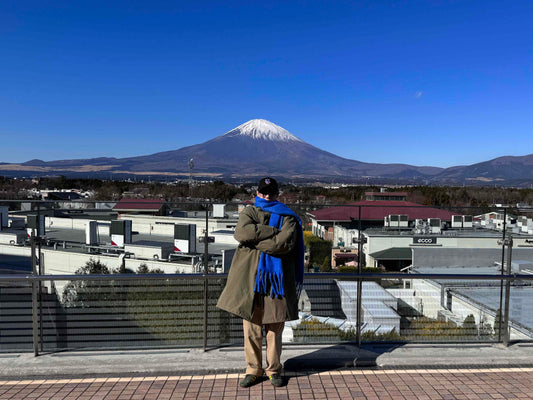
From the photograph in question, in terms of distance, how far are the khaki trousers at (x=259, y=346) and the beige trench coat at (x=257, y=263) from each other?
9 cm

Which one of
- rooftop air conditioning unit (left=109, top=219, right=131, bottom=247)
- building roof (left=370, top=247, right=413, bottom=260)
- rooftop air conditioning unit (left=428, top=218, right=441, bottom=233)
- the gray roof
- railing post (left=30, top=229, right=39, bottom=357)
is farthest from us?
rooftop air conditioning unit (left=428, top=218, right=441, bottom=233)

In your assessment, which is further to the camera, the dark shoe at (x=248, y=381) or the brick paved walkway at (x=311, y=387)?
the dark shoe at (x=248, y=381)

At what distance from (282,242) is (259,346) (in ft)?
3.01

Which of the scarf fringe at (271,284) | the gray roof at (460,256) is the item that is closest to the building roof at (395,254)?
the gray roof at (460,256)

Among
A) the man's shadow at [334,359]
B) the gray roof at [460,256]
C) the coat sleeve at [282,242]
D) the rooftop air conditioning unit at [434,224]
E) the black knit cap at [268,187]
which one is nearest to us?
the coat sleeve at [282,242]

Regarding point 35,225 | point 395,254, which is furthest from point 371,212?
point 35,225

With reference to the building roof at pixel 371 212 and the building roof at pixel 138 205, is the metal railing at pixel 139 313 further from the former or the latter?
the building roof at pixel 138 205

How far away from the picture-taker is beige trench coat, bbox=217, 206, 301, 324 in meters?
3.53

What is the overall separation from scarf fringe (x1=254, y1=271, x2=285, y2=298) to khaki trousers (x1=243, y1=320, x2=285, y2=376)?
28 centimetres

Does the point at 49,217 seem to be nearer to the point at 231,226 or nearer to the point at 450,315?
the point at 231,226

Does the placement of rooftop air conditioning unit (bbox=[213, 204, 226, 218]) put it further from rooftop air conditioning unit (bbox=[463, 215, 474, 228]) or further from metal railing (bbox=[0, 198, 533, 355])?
rooftop air conditioning unit (bbox=[463, 215, 474, 228])

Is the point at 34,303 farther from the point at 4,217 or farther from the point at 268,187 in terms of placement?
the point at 268,187

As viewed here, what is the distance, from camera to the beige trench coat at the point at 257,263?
11.6 feet

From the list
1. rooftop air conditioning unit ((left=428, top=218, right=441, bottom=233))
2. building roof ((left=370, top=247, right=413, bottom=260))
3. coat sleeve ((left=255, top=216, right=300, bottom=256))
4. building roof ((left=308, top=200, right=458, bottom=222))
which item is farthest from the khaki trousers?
rooftop air conditioning unit ((left=428, top=218, right=441, bottom=233))
